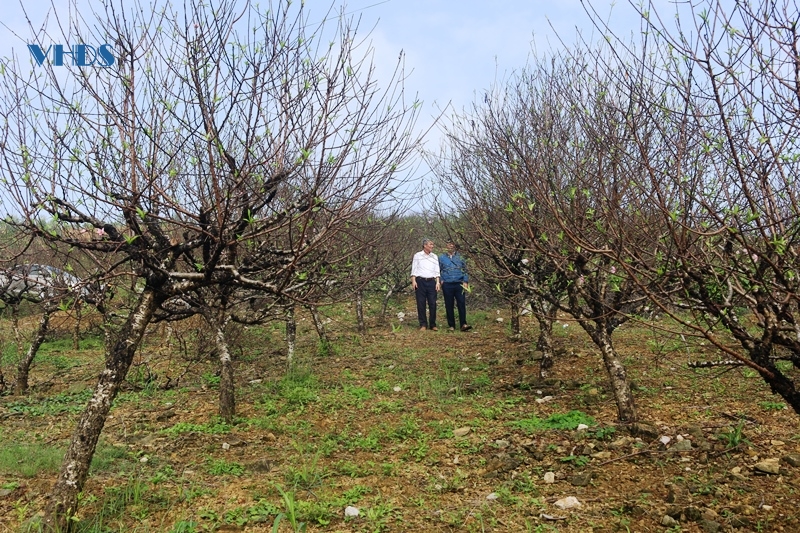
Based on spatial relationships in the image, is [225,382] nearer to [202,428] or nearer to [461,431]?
[202,428]

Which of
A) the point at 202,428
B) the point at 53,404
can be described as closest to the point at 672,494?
the point at 202,428

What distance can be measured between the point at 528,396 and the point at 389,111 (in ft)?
11.9

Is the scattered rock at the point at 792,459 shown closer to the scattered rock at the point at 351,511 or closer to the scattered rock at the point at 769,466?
the scattered rock at the point at 769,466

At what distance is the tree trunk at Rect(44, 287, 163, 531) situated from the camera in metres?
3.09

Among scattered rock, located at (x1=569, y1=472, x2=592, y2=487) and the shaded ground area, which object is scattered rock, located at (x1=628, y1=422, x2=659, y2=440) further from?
scattered rock, located at (x1=569, y1=472, x2=592, y2=487)

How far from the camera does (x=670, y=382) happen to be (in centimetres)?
609

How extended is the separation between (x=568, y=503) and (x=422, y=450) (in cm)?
137

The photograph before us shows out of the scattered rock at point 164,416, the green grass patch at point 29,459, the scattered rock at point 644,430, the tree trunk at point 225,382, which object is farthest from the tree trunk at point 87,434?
the scattered rock at point 644,430

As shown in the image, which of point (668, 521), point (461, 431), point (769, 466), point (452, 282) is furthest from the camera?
point (452, 282)

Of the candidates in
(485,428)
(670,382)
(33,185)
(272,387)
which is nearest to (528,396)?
(485,428)

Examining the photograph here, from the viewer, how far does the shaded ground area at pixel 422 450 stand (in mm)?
3319

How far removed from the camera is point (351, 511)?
3.39 m

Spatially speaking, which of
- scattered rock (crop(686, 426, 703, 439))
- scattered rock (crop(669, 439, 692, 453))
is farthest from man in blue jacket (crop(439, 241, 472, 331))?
scattered rock (crop(669, 439, 692, 453))

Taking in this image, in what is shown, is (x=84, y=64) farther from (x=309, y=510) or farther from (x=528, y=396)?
(x=528, y=396)
